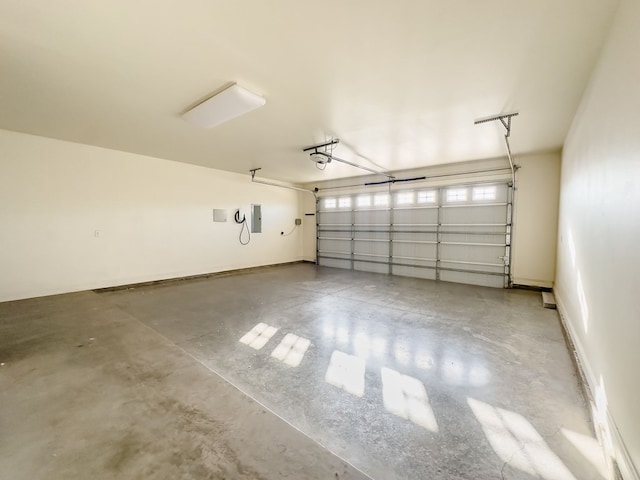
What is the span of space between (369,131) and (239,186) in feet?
15.0

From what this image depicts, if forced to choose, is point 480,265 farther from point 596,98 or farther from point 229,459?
point 229,459

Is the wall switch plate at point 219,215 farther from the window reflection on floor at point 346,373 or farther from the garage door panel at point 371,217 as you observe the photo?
the window reflection on floor at point 346,373

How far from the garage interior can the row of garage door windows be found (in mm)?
225

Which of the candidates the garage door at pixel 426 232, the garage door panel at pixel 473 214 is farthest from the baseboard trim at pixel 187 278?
the garage door panel at pixel 473 214

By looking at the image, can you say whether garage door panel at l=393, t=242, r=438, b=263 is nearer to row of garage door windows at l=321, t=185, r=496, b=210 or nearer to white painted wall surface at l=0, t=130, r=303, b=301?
row of garage door windows at l=321, t=185, r=496, b=210

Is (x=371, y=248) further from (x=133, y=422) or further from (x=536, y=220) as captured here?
(x=133, y=422)

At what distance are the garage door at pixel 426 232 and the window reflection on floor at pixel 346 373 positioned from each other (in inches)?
185

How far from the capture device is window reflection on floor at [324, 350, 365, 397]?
2086 millimetres

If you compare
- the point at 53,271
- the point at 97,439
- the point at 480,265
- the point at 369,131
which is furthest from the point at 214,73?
the point at 480,265

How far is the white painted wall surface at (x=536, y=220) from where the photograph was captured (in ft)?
16.8

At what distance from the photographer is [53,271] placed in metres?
4.58

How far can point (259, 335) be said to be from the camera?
3078 millimetres

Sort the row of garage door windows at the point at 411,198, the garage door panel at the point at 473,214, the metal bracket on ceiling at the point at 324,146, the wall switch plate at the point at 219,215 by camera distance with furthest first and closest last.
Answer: the wall switch plate at the point at 219,215
the row of garage door windows at the point at 411,198
the garage door panel at the point at 473,214
the metal bracket on ceiling at the point at 324,146

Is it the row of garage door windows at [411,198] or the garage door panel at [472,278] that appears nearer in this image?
the garage door panel at [472,278]
